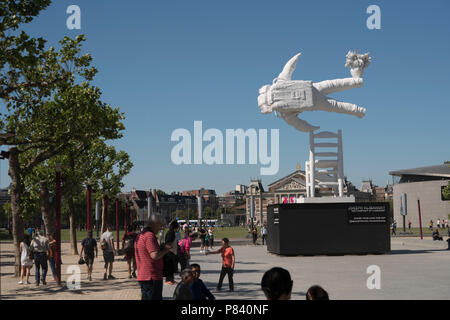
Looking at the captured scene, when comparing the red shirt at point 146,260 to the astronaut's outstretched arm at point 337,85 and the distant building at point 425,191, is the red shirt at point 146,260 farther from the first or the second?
the distant building at point 425,191

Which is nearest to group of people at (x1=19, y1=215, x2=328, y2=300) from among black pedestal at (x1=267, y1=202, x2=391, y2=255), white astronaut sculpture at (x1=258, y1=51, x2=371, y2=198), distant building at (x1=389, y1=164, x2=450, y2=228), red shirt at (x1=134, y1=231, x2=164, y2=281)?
red shirt at (x1=134, y1=231, x2=164, y2=281)

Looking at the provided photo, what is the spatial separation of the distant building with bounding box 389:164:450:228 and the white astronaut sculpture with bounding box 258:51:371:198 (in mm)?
83505

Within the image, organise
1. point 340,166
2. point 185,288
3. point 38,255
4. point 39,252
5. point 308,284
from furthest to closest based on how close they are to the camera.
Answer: point 340,166, point 39,252, point 38,255, point 308,284, point 185,288

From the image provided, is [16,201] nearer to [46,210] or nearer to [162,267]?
[46,210]

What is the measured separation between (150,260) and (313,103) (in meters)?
22.8

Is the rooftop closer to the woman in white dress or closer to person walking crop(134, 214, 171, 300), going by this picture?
the woman in white dress

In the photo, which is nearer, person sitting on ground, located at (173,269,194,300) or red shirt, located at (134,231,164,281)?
person sitting on ground, located at (173,269,194,300)

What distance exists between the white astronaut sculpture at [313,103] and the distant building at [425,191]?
83.5 metres

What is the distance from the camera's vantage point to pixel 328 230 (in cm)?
2816

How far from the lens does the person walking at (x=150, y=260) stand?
725 cm

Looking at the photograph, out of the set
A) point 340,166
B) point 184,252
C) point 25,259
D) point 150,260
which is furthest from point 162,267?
point 340,166

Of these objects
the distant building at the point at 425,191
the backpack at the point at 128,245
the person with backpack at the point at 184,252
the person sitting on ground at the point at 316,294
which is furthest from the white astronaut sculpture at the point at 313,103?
the distant building at the point at 425,191

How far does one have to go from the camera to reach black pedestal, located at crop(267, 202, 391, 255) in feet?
92.2
